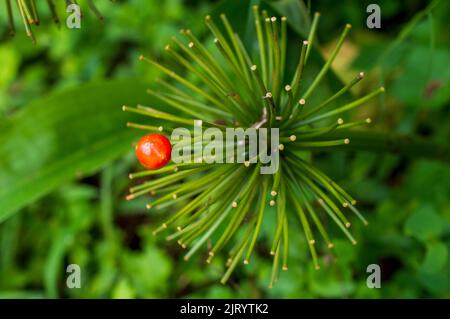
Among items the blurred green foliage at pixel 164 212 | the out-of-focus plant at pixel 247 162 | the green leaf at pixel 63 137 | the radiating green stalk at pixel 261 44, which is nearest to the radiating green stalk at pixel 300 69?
the out-of-focus plant at pixel 247 162

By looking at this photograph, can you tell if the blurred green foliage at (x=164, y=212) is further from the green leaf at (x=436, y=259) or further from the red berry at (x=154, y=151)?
the red berry at (x=154, y=151)

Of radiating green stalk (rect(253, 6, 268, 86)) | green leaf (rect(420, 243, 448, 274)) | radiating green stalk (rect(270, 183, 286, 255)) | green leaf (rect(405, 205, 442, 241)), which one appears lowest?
green leaf (rect(420, 243, 448, 274))

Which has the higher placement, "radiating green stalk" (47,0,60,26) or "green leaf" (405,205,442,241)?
"radiating green stalk" (47,0,60,26)

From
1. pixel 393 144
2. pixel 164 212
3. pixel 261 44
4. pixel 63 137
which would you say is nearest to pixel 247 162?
pixel 261 44

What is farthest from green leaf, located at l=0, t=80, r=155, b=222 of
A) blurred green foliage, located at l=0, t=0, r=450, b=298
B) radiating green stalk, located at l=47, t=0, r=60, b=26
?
radiating green stalk, located at l=47, t=0, r=60, b=26

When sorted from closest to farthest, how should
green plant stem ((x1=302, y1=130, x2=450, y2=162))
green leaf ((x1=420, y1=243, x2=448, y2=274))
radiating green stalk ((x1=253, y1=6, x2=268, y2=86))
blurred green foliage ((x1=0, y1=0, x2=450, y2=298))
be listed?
radiating green stalk ((x1=253, y1=6, x2=268, y2=86))
green plant stem ((x1=302, y1=130, x2=450, y2=162))
green leaf ((x1=420, y1=243, x2=448, y2=274))
blurred green foliage ((x1=0, y1=0, x2=450, y2=298))

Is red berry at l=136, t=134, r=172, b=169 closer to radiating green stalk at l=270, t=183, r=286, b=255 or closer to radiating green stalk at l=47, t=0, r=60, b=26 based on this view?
radiating green stalk at l=270, t=183, r=286, b=255

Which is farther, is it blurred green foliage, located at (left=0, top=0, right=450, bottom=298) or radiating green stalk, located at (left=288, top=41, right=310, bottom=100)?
blurred green foliage, located at (left=0, top=0, right=450, bottom=298)
